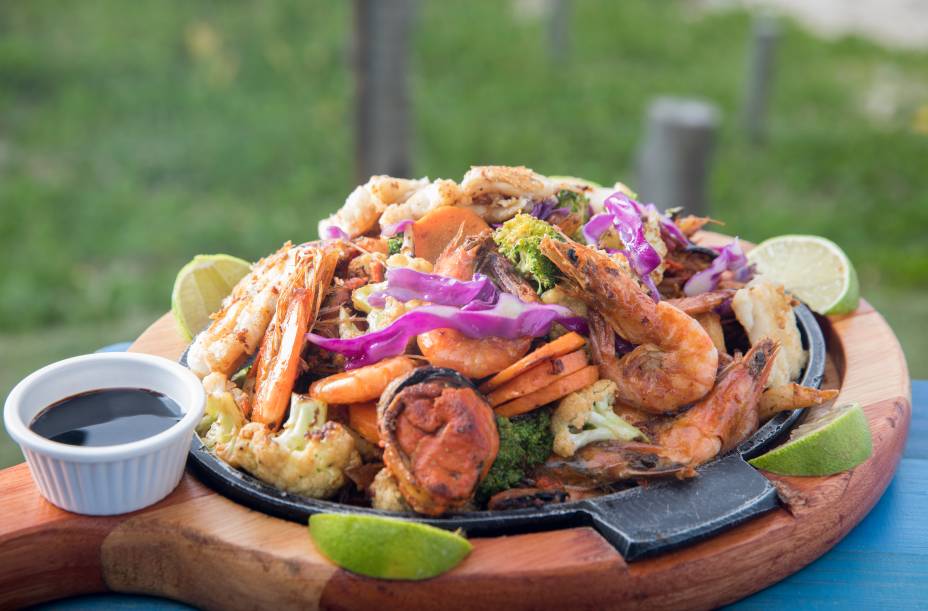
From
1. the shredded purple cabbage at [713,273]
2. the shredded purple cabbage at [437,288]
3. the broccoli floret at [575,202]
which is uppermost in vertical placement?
the broccoli floret at [575,202]

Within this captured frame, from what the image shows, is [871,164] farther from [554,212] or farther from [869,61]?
[554,212]

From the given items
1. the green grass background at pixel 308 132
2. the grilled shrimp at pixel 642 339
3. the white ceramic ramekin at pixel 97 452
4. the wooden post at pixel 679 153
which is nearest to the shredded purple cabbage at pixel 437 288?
the grilled shrimp at pixel 642 339

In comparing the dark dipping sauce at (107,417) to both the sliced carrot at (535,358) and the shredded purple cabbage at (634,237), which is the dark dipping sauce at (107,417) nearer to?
the sliced carrot at (535,358)

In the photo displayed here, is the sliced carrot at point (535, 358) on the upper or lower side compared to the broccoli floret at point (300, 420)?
upper

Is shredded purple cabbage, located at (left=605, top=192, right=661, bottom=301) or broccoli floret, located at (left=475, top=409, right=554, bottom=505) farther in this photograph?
shredded purple cabbage, located at (left=605, top=192, right=661, bottom=301)

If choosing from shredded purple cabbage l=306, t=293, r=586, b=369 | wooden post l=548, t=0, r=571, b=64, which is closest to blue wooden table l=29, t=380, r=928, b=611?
shredded purple cabbage l=306, t=293, r=586, b=369

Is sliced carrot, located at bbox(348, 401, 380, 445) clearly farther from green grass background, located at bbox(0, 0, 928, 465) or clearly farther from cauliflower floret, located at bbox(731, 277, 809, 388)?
green grass background, located at bbox(0, 0, 928, 465)
